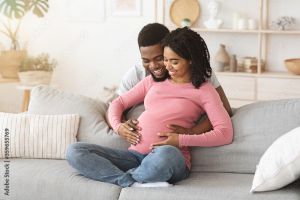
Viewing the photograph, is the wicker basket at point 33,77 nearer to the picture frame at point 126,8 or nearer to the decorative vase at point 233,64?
the picture frame at point 126,8

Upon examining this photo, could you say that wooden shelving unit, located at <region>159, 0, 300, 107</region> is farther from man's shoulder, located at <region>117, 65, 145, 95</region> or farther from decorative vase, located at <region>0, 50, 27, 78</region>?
man's shoulder, located at <region>117, 65, 145, 95</region>

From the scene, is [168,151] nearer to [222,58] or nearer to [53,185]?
[53,185]

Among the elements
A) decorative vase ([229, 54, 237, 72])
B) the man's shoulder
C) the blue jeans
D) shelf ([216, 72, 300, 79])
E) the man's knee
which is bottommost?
the blue jeans

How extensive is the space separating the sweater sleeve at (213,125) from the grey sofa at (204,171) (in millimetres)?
57

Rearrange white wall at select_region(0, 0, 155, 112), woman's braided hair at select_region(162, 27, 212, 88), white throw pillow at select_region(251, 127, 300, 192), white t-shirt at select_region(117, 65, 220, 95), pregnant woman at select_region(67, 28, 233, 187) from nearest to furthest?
white throw pillow at select_region(251, 127, 300, 192)
pregnant woman at select_region(67, 28, 233, 187)
woman's braided hair at select_region(162, 27, 212, 88)
white t-shirt at select_region(117, 65, 220, 95)
white wall at select_region(0, 0, 155, 112)

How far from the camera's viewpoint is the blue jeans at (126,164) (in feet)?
7.86

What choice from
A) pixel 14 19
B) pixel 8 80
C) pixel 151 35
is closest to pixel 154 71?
pixel 151 35

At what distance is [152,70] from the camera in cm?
276

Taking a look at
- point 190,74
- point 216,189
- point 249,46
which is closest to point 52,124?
point 190,74

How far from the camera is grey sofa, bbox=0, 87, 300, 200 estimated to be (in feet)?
7.64

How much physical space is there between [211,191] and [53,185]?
725 millimetres

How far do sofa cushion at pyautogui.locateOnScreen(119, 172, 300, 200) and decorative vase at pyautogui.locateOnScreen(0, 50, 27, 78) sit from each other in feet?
9.65

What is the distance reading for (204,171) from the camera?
2652mm

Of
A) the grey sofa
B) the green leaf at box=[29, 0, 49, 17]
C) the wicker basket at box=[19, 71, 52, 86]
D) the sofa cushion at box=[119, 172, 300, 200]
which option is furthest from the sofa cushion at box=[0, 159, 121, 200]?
the green leaf at box=[29, 0, 49, 17]
